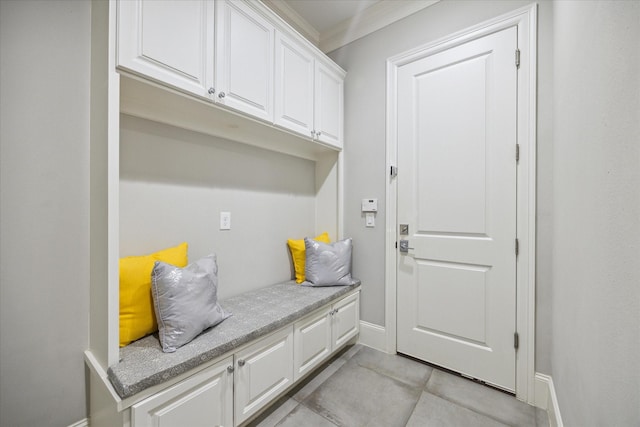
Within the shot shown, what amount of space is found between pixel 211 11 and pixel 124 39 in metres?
0.54

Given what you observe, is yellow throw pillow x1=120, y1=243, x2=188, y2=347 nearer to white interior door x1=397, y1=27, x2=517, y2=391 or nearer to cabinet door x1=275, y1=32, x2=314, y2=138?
cabinet door x1=275, y1=32, x2=314, y2=138

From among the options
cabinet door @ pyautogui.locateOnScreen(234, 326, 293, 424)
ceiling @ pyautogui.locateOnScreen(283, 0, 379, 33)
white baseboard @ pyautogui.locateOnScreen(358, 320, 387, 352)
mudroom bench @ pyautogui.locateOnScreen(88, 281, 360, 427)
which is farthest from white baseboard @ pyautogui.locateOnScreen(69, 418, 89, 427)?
ceiling @ pyautogui.locateOnScreen(283, 0, 379, 33)

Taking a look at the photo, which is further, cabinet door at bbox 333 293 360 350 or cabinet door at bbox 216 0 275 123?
cabinet door at bbox 333 293 360 350

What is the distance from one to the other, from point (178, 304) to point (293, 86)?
1.63 m

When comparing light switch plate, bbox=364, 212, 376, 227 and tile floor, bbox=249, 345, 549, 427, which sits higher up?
light switch plate, bbox=364, 212, 376, 227

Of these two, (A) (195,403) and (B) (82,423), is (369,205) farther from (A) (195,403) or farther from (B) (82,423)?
(B) (82,423)

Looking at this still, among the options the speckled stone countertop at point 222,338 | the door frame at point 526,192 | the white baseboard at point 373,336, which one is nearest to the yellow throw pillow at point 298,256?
the speckled stone countertop at point 222,338

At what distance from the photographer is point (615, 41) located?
0.70m

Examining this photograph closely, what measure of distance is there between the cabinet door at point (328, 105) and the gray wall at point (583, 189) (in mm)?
353

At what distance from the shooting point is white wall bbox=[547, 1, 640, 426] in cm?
60

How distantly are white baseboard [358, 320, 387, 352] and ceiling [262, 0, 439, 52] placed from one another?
8.75ft

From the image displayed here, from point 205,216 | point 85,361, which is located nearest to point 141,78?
point 205,216

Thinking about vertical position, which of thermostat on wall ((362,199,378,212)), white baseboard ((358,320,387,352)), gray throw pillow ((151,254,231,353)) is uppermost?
thermostat on wall ((362,199,378,212))

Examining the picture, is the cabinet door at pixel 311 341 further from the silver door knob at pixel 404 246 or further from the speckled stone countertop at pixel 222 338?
the silver door knob at pixel 404 246
